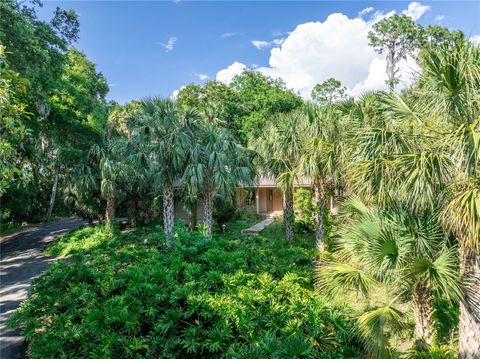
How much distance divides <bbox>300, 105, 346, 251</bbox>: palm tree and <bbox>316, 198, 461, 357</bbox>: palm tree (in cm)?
545

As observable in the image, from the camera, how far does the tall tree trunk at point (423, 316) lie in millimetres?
6145

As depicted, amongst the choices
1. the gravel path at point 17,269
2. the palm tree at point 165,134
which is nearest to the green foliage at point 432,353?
the gravel path at point 17,269

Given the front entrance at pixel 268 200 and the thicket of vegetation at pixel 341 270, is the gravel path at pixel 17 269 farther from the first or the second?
the front entrance at pixel 268 200

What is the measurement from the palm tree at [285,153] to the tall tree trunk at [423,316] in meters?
7.79

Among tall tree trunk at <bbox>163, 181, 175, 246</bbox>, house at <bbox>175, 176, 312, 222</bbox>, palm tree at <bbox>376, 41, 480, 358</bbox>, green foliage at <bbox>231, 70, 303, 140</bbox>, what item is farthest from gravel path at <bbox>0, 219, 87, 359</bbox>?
green foliage at <bbox>231, 70, 303, 140</bbox>

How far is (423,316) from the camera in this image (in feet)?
20.6

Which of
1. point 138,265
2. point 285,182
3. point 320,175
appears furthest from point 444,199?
point 285,182

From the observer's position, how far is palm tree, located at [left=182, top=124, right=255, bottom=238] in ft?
43.9

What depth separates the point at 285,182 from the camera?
13.6m

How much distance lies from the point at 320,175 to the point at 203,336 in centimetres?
946

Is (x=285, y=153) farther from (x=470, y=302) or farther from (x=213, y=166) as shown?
(x=470, y=302)

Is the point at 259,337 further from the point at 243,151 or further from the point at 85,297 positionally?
the point at 243,151

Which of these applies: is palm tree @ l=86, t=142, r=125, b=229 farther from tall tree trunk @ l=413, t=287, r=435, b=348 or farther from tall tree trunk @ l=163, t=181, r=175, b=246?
tall tree trunk @ l=413, t=287, r=435, b=348

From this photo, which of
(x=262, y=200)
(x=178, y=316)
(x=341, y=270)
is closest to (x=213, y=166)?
(x=341, y=270)
